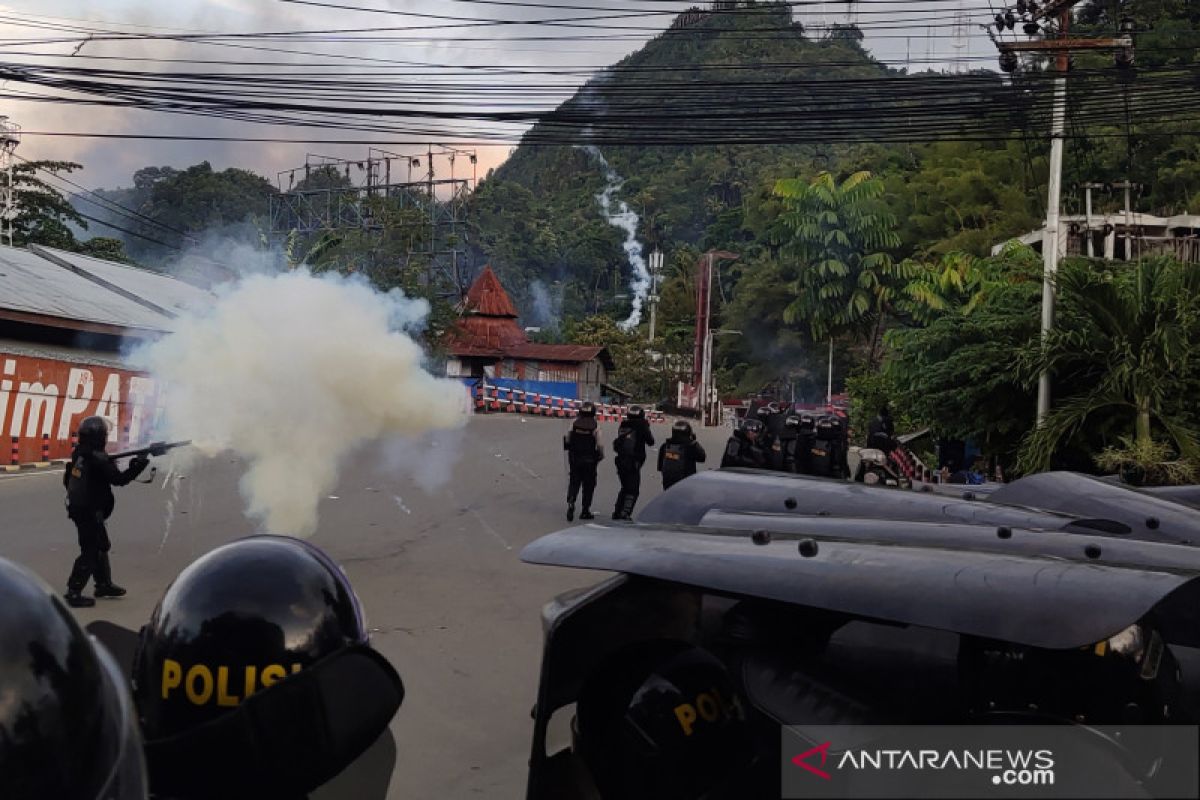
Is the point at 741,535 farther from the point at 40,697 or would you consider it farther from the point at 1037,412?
the point at 1037,412

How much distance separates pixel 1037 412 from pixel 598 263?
83323 millimetres

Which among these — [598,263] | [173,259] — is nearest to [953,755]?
[173,259]

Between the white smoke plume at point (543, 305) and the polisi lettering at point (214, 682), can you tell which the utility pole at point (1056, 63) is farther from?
the white smoke plume at point (543, 305)

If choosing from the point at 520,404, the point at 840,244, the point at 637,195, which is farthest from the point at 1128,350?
the point at 637,195

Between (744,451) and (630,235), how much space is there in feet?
298

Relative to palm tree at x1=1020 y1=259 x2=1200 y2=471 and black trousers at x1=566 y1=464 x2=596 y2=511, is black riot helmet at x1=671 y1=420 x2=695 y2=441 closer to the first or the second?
black trousers at x1=566 y1=464 x2=596 y2=511

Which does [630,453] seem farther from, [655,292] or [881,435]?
[655,292]

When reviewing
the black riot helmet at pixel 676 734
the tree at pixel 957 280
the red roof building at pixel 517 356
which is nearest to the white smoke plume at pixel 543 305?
the red roof building at pixel 517 356

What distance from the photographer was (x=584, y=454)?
47.2 ft

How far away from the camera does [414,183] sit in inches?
1672

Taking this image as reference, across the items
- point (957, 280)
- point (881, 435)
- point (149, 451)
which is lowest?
point (881, 435)

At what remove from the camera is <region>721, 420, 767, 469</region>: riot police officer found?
14.2m

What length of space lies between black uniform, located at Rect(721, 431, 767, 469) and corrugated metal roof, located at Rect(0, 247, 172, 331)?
1099cm

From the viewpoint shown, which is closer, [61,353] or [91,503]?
[91,503]
